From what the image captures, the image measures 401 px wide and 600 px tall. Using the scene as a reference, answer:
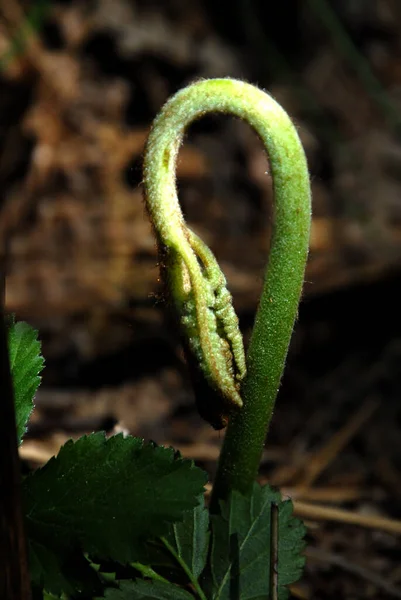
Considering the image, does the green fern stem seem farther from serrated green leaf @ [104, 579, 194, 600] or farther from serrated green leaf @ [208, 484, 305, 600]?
serrated green leaf @ [104, 579, 194, 600]

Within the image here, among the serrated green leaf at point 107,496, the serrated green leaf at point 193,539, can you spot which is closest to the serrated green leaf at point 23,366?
the serrated green leaf at point 107,496

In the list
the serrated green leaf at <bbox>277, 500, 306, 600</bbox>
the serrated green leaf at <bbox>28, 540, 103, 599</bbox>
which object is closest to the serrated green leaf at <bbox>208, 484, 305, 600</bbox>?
the serrated green leaf at <bbox>277, 500, 306, 600</bbox>

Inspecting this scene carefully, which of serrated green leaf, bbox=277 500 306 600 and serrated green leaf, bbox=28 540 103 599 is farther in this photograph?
serrated green leaf, bbox=277 500 306 600

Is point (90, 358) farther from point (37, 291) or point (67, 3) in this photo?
point (67, 3)

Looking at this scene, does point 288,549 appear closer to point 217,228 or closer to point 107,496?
point 107,496

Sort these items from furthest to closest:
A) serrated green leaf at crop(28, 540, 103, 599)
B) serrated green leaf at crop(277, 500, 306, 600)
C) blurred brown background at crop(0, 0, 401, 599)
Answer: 1. blurred brown background at crop(0, 0, 401, 599)
2. serrated green leaf at crop(277, 500, 306, 600)
3. serrated green leaf at crop(28, 540, 103, 599)
